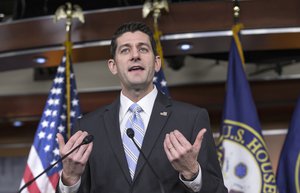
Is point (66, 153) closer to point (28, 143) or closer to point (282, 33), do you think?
point (282, 33)

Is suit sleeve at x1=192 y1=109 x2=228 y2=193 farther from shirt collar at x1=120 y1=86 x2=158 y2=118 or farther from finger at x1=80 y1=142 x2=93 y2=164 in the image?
finger at x1=80 y1=142 x2=93 y2=164

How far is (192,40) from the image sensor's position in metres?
3.72

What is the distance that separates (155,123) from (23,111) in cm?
366

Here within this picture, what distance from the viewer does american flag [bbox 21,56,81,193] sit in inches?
135

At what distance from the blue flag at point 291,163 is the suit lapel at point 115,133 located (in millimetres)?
1817

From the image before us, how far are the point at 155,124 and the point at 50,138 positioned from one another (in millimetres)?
1884

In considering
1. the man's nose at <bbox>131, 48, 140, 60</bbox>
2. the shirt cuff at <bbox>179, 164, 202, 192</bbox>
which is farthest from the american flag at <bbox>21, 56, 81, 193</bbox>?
the shirt cuff at <bbox>179, 164, 202, 192</bbox>

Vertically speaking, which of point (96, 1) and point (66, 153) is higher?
point (96, 1)

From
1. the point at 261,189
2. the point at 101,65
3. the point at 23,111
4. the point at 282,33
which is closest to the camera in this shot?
the point at 261,189

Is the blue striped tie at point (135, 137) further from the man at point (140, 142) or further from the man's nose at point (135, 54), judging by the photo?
the man's nose at point (135, 54)

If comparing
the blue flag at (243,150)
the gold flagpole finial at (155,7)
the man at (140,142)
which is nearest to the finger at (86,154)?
the man at (140,142)

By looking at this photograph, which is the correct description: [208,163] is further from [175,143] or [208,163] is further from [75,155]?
[75,155]

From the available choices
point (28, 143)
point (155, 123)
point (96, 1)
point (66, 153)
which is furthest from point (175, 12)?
point (28, 143)

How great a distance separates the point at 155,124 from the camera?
6.04 ft
